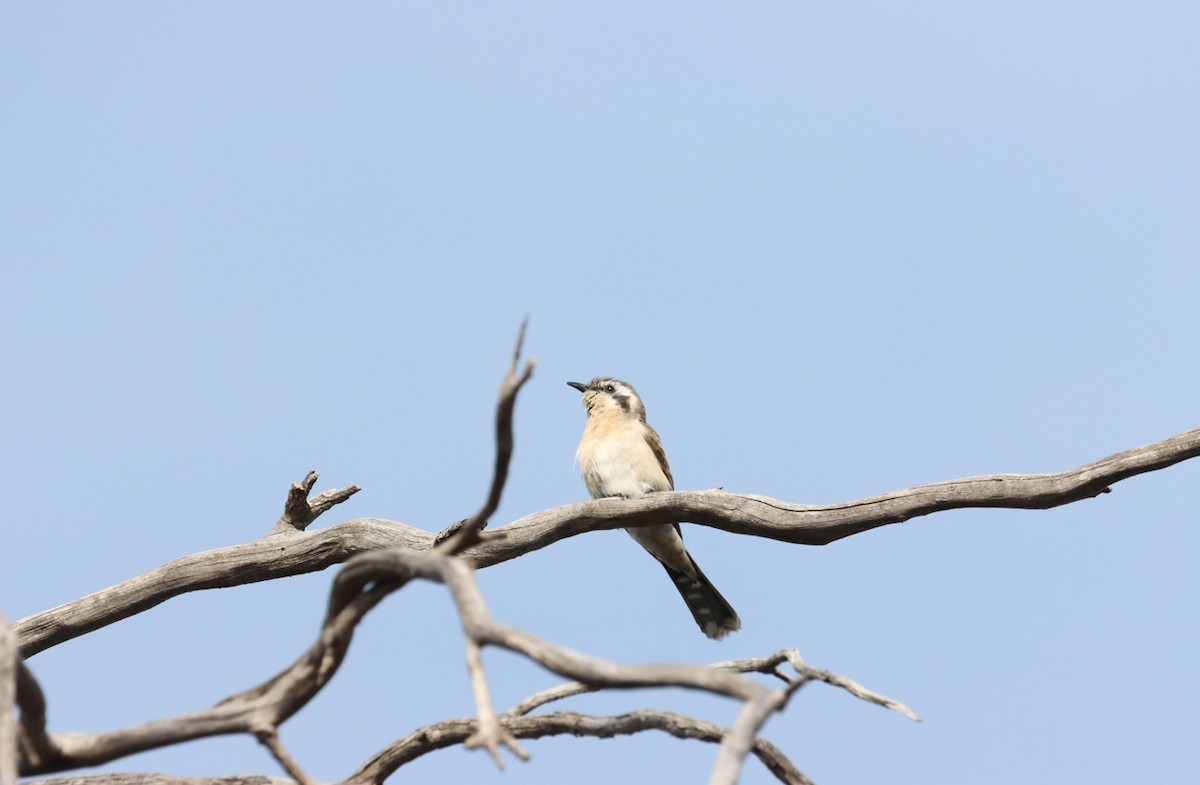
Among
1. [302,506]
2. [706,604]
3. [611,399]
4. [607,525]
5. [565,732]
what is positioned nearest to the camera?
[565,732]

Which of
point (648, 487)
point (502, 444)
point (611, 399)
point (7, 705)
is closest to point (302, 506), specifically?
point (648, 487)

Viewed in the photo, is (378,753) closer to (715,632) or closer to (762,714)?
(762,714)

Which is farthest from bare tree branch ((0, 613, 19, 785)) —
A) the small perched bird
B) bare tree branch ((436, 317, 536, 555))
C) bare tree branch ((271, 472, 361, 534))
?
the small perched bird

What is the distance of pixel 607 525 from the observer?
22.2 feet

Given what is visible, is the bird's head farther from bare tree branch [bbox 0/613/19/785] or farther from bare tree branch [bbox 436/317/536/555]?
bare tree branch [bbox 0/613/19/785]

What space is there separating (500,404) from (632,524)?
3436 mm

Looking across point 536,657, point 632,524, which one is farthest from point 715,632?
point 536,657

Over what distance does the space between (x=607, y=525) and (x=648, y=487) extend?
1.78m

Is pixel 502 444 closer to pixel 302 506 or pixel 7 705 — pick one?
pixel 7 705

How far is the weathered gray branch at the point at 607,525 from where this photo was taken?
6.11m

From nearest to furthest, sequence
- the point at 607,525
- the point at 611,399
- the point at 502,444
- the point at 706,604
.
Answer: the point at 502,444, the point at 607,525, the point at 706,604, the point at 611,399

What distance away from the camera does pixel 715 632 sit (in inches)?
326

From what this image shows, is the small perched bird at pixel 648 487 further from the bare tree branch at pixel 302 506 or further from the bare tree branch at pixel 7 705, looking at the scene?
the bare tree branch at pixel 7 705

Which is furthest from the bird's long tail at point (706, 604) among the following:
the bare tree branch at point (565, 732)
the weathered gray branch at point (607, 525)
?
the bare tree branch at point (565, 732)
